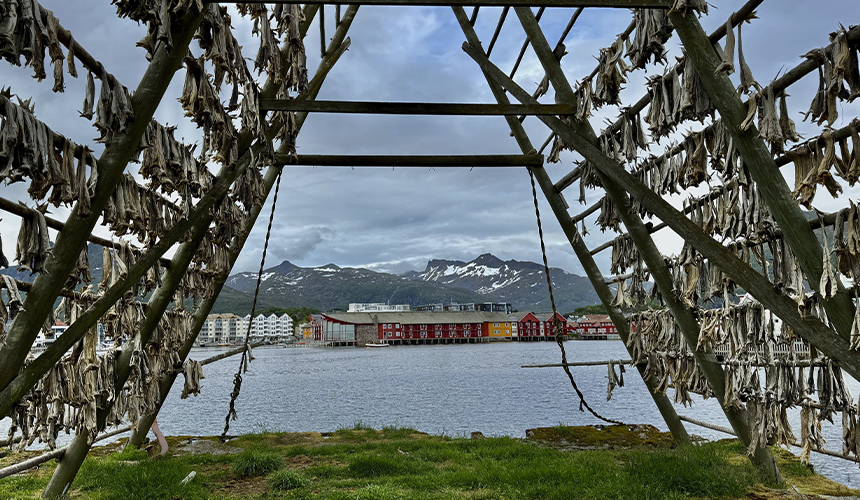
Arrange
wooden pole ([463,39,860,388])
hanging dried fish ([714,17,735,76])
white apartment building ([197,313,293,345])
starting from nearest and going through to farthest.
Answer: wooden pole ([463,39,860,388]) → hanging dried fish ([714,17,735,76]) → white apartment building ([197,313,293,345])

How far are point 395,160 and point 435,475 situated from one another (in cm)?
501

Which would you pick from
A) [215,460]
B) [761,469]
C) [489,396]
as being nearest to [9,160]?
[215,460]

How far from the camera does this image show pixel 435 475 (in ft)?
28.6

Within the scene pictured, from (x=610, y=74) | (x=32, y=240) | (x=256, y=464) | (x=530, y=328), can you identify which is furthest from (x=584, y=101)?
(x=530, y=328)

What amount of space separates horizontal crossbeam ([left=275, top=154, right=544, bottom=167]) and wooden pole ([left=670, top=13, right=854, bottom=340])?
4.47 m

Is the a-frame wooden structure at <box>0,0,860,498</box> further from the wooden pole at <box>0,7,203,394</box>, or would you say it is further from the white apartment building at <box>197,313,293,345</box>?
the white apartment building at <box>197,313,293,345</box>

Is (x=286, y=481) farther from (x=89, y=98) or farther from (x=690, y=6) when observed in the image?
(x=690, y=6)

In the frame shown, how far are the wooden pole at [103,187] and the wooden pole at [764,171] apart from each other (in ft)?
13.1

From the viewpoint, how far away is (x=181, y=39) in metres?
4.21

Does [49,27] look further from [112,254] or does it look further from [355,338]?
[355,338]

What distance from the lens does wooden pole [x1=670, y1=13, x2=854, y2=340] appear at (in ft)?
13.3

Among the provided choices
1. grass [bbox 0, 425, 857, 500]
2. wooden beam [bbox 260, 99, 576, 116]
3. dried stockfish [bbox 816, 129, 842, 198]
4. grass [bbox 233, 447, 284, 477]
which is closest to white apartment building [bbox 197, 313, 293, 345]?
grass [bbox 0, 425, 857, 500]

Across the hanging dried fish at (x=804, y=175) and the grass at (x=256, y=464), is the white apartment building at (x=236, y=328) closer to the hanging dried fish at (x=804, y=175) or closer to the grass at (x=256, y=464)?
the grass at (x=256, y=464)

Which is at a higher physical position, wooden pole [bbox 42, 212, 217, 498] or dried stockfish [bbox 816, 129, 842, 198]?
dried stockfish [bbox 816, 129, 842, 198]
